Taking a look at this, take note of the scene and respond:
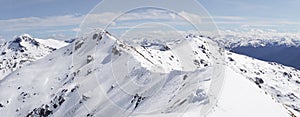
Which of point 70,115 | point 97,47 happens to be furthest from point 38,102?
point 97,47

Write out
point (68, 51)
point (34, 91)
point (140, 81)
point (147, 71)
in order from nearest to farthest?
point (140, 81), point (147, 71), point (34, 91), point (68, 51)

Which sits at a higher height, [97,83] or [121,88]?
[121,88]

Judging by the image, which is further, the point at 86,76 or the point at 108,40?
the point at 108,40

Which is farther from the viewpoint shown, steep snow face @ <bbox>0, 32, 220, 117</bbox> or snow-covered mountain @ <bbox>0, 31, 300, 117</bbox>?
steep snow face @ <bbox>0, 32, 220, 117</bbox>

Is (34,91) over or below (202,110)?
below

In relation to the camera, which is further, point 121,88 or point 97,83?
point 97,83

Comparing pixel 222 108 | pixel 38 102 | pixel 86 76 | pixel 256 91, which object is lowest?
pixel 38 102

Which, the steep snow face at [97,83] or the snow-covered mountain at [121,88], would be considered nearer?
the snow-covered mountain at [121,88]

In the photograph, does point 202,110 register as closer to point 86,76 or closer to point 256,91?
point 256,91
